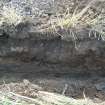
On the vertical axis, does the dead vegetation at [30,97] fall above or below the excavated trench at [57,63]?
below

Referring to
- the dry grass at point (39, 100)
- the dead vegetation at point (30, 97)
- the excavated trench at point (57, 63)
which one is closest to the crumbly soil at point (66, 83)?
the excavated trench at point (57, 63)

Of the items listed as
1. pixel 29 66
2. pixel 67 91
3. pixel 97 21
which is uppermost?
pixel 97 21

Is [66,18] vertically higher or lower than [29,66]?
higher

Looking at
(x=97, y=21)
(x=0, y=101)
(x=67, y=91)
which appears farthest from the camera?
(x=67, y=91)

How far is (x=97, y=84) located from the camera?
317 cm

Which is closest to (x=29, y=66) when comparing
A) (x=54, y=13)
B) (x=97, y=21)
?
(x=54, y=13)

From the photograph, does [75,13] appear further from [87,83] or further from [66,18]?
[87,83]

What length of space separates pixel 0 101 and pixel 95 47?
1045 millimetres

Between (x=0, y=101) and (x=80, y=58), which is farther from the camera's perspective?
(x=80, y=58)

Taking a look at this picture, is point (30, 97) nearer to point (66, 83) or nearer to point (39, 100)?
point (39, 100)

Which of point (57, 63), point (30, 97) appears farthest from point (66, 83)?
point (30, 97)

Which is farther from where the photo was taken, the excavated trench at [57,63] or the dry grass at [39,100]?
the excavated trench at [57,63]

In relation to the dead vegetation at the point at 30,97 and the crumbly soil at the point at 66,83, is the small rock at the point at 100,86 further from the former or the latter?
the dead vegetation at the point at 30,97

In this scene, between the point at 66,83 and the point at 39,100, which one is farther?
the point at 66,83
